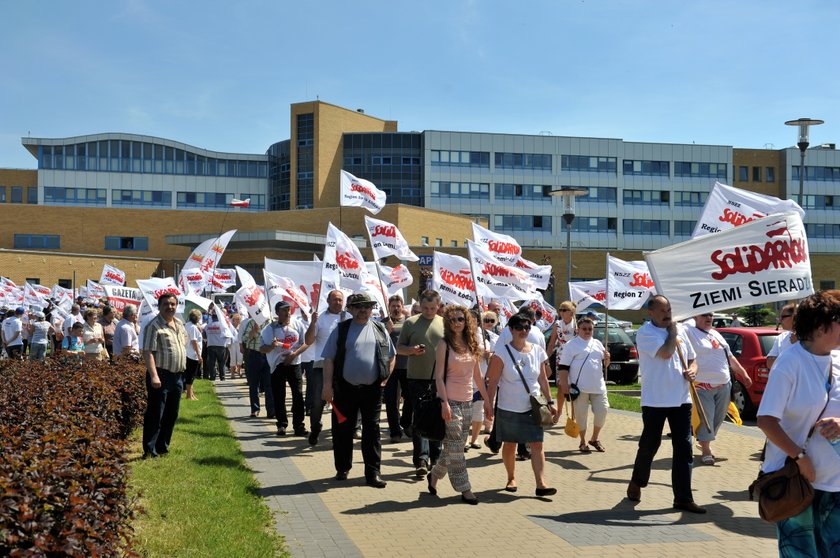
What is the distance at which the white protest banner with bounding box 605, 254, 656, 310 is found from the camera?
20672 mm

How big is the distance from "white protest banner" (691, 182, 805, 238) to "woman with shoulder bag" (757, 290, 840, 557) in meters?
7.07

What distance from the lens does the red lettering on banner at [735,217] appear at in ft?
37.6

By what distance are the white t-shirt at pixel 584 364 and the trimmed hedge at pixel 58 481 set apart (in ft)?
20.8

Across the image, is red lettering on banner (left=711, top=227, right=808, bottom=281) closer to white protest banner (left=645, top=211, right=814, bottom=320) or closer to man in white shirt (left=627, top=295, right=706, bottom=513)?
white protest banner (left=645, top=211, right=814, bottom=320)

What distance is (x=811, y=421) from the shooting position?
4.42 meters

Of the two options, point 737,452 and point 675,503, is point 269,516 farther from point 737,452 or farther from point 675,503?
point 737,452

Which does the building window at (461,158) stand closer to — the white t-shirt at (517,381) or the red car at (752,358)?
the red car at (752,358)

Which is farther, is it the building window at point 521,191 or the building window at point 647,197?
the building window at point 647,197

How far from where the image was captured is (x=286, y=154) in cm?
8550

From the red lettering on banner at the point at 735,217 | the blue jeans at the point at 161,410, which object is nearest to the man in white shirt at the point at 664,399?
the red lettering on banner at the point at 735,217

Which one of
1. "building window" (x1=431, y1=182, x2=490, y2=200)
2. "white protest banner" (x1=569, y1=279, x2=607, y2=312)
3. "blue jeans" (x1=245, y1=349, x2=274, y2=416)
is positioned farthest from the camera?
"building window" (x1=431, y1=182, x2=490, y2=200)

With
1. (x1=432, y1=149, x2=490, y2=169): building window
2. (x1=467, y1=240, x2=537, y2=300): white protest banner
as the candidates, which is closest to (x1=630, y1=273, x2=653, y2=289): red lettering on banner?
(x1=467, y1=240, x2=537, y2=300): white protest banner

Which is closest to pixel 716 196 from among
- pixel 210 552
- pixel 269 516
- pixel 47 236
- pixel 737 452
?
pixel 737 452

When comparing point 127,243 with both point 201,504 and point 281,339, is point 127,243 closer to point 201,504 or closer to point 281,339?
point 281,339
